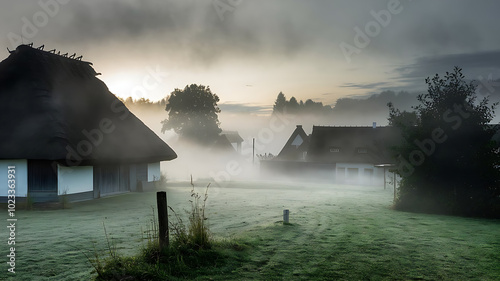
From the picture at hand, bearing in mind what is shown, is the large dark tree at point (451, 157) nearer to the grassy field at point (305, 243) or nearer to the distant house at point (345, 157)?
the grassy field at point (305, 243)

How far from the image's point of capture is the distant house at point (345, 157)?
169ft

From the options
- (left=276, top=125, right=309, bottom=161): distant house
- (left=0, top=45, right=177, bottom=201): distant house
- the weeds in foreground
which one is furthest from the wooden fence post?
(left=276, top=125, right=309, bottom=161): distant house

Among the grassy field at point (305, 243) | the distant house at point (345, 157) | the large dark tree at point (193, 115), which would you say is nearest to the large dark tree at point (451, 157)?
the grassy field at point (305, 243)

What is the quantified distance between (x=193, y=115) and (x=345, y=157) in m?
23.6

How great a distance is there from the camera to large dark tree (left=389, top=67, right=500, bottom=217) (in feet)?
68.4

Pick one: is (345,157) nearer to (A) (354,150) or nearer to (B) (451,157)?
(A) (354,150)

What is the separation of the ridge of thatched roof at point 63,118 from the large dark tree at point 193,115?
100ft

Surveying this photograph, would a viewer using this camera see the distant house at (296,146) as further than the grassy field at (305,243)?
Yes

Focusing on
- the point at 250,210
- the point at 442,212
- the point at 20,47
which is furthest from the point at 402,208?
the point at 20,47

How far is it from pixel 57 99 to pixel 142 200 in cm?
806

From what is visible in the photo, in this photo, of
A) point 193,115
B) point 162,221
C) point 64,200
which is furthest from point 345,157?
point 162,221

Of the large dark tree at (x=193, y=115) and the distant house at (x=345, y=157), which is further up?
the large dark tree at (x=193, y=115)

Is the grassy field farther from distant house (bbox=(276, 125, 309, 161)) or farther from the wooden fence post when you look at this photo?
distant house (bbox=(276, 125, 309, 161))

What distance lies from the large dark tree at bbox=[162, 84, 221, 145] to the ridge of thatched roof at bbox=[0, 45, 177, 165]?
1205 inches
